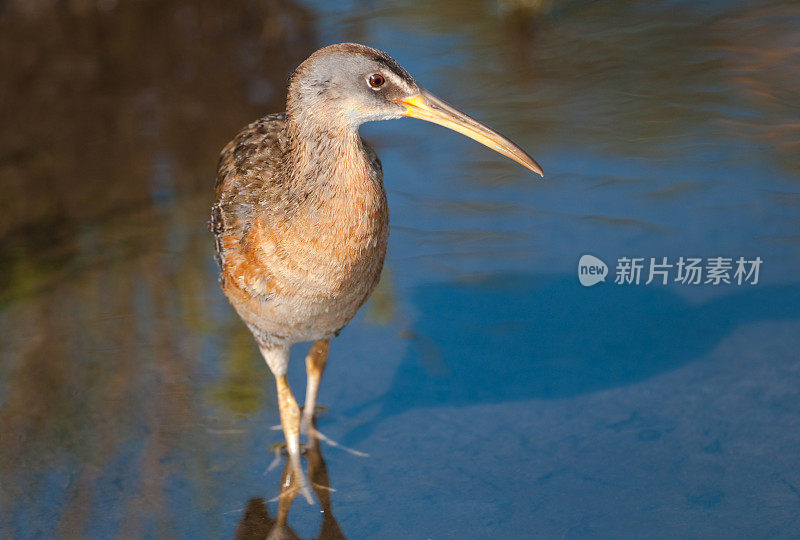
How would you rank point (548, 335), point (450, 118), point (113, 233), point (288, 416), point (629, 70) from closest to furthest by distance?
point (450, 118), point (288, 416), point (548, 335), point (113, 233), point (629, 70)

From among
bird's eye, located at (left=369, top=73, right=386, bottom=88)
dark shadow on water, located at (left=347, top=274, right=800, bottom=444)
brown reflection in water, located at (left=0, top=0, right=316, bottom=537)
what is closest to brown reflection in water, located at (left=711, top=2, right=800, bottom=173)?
dark shadow on water, located at (left=347, top=274, right=800, bottom=444)

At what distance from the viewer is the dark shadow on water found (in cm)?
565

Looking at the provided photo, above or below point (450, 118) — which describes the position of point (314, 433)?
below

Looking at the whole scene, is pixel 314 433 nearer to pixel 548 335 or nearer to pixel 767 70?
pixel 548 335

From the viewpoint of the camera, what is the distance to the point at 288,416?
529 centimetres

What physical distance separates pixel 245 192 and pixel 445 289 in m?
1.84

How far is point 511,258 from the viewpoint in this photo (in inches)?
262

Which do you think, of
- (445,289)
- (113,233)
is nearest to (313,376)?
(445,289)

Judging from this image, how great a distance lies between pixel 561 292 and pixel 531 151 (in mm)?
1594

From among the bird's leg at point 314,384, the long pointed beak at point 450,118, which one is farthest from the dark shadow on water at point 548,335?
the long pointed beak at point 450,118

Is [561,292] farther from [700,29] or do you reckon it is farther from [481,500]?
[700,29]

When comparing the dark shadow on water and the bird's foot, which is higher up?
the dark shadow on water

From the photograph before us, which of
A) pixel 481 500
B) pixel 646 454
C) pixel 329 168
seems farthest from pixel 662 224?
pixel 329 168

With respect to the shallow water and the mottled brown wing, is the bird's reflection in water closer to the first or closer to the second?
the shallow water
